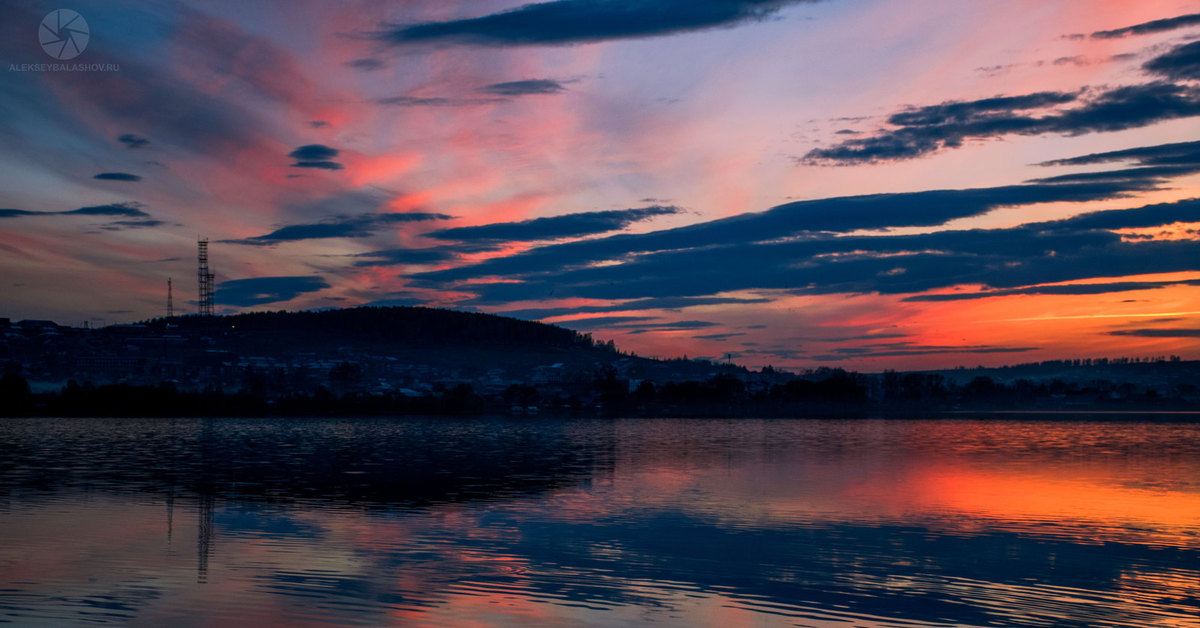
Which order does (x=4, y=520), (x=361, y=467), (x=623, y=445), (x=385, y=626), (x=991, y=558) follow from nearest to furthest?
(x=385, y=626)
(x=991, y=558)
(x=4, y=520)
(x=361, y=467)
(x=623, y=445)

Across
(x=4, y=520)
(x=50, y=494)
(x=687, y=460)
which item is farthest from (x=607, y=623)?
(x=687, y=460)

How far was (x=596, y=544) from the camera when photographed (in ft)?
96.9

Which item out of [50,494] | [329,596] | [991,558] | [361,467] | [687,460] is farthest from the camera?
[687,460]

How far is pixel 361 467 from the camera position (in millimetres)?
58344

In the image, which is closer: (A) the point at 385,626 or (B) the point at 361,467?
(A) the point at 385,626

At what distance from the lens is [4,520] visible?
109ft

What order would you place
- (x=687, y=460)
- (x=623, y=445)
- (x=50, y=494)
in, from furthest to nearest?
(x=623, y=445)
(x=687, y=460)
(x=50, y=494)

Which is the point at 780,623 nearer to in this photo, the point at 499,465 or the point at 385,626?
the point at 385,626

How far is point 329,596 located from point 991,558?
19.1 m

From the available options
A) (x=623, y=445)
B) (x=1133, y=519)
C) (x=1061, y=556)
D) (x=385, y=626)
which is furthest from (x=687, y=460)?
(x=385, y=626)

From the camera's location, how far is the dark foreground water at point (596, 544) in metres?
21.2

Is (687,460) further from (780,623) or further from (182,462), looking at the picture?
(780,623)

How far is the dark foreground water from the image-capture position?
21250 millimetres

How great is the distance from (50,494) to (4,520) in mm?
8462
